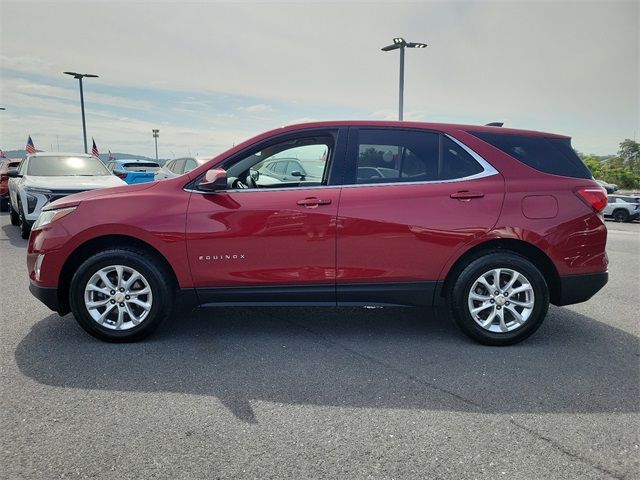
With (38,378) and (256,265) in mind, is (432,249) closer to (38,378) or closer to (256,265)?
(256,265)

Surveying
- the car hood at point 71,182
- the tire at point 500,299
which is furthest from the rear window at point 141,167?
the tire at point 500,299

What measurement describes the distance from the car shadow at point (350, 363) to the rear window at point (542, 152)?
1446 millimetres

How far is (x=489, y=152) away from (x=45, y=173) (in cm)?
916

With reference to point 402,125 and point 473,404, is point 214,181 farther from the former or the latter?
point 473,404

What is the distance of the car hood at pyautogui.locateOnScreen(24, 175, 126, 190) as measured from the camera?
8742 mm

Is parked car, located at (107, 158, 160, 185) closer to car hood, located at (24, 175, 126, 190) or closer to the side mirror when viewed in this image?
car hood, located at (24, 175, 126, 190)

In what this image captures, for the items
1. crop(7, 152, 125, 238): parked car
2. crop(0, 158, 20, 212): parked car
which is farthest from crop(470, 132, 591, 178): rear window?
crop(0, 158, 20, 212): parked car

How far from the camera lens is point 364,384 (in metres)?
3.27

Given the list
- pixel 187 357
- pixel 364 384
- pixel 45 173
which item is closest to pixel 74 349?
pixel 187 357

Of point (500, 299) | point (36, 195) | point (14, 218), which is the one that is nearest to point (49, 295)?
point (500, 299)

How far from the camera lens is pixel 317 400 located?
305cm

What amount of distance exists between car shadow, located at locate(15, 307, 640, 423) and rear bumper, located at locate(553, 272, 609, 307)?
405 millimetres

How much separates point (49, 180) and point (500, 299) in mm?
8708

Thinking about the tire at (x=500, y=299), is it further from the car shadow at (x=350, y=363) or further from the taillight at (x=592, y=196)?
the taillight at (x=592, y=196)
